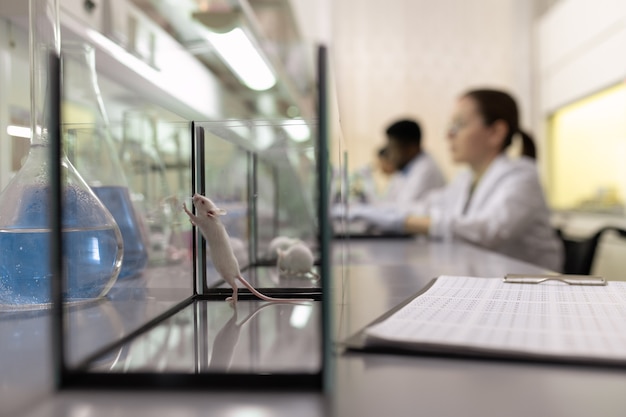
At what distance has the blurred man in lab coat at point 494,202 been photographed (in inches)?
76.7

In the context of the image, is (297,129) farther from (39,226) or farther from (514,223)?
(514,223)

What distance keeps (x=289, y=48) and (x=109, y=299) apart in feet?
6.03

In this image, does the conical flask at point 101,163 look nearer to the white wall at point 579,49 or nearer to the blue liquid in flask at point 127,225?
the blue liquid in flask at point 127,225

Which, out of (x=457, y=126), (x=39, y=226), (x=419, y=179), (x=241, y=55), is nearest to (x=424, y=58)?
(x=419, y=179)

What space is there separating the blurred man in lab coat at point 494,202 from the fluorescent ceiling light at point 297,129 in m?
1.51

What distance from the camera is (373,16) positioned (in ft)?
13.5

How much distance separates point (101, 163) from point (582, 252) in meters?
1.52

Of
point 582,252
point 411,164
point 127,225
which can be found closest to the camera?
point 127,225

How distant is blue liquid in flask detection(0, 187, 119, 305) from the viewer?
509 millimetres

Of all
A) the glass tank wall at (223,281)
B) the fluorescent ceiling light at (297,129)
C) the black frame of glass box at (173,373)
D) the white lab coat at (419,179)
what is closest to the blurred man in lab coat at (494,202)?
the white lab coat at (419,179)

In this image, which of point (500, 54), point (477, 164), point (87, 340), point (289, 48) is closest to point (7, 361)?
point (87, 340)

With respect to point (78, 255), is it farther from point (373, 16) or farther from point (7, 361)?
point (373, 16)

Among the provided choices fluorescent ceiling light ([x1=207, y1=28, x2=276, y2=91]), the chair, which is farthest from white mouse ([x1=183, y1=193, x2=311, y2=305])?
the chair

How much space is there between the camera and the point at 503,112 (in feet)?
7.38
